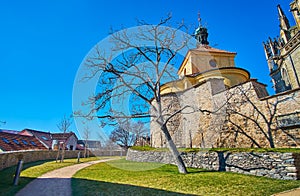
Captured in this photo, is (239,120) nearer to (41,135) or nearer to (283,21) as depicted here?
(283,21)

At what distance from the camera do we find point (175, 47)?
1004cm

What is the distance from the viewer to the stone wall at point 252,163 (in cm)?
620

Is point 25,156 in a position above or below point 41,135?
below

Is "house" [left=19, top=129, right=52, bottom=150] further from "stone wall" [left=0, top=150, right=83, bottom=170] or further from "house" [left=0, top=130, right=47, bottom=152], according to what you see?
"stone wall" [left=0, top=150, right=83, bottom=170]

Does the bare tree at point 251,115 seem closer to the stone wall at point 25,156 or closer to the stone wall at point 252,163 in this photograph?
the stone wall at point 252,163

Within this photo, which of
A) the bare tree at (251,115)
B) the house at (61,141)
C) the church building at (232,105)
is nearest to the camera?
the church building at (232,105)

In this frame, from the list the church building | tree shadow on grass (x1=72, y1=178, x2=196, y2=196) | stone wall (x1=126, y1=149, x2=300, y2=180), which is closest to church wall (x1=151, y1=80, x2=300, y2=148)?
the church building

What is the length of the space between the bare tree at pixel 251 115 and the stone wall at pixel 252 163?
3182 millimetres

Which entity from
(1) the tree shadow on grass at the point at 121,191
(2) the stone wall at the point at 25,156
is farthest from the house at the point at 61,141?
(1) the tree shadow on grass at the point at 121,191

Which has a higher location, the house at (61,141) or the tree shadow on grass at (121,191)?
the house at (61,141)

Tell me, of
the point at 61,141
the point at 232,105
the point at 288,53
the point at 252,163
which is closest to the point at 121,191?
the point at 252,163

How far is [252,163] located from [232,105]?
18.4ft

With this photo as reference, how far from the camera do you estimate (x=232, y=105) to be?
1216cm

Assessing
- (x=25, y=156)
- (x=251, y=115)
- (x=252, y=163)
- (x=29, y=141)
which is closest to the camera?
(x=252, y=163)
